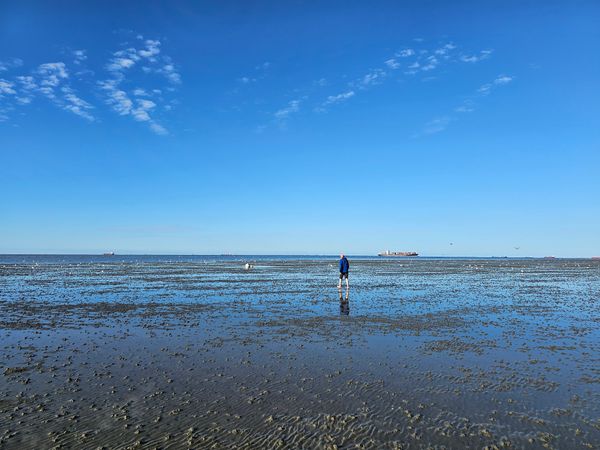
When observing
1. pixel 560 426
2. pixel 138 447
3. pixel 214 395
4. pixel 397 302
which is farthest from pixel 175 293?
pixel 560 426

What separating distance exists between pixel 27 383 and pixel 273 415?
22.6 feet

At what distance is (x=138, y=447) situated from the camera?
7.07 m

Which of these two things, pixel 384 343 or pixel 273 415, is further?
pixel 384 343

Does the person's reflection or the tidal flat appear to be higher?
the person's reflection

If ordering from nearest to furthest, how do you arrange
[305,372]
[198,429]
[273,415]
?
[198,429]
[273,415]
[305,372]

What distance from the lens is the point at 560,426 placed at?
788cm

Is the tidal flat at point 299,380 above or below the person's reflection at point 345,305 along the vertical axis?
below

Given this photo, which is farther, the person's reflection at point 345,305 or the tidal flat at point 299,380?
the person's reflection at point 345,305

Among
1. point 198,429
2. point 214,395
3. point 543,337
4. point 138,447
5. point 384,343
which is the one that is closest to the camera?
point 138,447

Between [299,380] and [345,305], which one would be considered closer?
[299,380]

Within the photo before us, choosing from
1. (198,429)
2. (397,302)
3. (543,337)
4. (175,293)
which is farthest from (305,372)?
(175,293)

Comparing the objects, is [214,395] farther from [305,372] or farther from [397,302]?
[397,302]

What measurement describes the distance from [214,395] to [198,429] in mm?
1794

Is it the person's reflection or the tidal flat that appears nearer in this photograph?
the tidal flat
